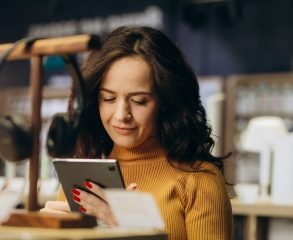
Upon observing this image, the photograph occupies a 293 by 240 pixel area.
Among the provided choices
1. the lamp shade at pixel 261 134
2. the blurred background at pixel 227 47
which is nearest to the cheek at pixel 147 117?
the lamp shade at pixel 261 134

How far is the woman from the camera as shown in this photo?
150cm

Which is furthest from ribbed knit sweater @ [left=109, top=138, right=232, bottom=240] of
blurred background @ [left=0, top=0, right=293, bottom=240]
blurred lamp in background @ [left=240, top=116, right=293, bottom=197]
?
blurred background @ [left=0, top=0, right=293, bottom=240]

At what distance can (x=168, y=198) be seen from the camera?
154 cm

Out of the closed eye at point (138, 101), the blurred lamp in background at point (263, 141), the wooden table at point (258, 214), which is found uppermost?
the closed eye at point (138, 101)

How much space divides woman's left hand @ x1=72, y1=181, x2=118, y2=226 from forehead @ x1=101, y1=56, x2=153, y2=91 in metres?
0.27

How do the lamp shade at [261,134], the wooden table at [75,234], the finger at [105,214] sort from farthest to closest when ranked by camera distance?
the lamp shade at [261,134]
the finger at [105,214]
the wooden table at [75,234]

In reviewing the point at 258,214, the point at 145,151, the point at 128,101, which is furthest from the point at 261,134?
the point at 128,101

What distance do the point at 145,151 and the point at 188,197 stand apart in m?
0.20

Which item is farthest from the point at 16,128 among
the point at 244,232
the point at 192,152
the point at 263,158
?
the point at 263,158

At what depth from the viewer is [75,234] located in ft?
3.30

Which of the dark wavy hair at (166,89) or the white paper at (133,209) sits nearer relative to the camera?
the white paper at (133,209)

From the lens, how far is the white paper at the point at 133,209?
101cm

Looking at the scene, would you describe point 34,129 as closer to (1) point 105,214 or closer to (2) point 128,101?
(1) point 105,214

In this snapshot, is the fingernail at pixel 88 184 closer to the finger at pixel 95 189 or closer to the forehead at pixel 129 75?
the finger at pixel 95 189
